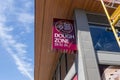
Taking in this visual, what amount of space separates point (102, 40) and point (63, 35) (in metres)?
1.39

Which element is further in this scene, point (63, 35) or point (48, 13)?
point (48, 13)

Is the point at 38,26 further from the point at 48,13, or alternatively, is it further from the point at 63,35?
the point at 63,35

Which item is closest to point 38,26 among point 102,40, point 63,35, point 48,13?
point 48,13

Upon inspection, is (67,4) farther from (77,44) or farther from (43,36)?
(43,36)

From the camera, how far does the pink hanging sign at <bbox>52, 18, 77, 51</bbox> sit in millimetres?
6605

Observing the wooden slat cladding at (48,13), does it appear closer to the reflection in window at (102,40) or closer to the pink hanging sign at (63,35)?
the pink hanging sign at (63,35)

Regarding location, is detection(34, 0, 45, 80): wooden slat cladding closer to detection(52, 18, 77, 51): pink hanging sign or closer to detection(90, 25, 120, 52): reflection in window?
detection(52, 18, 77, 51): pink hanging sign

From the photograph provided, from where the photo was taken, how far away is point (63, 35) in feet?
22.6

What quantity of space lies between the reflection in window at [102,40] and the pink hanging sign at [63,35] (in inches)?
28.7

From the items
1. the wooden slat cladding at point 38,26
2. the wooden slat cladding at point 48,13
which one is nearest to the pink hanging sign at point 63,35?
the wooden slat cladding at point 48,13

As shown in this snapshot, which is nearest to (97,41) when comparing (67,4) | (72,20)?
(72,20)

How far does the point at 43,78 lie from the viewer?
14.6 meters

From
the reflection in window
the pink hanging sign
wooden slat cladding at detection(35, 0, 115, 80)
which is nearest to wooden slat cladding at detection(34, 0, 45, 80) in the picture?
wooden slat cladding at detection(35, 0, 115, 80)

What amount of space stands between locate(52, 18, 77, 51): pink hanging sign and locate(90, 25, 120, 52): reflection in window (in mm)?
728
